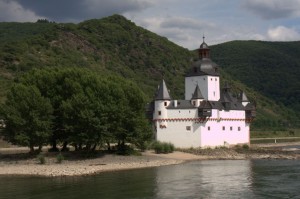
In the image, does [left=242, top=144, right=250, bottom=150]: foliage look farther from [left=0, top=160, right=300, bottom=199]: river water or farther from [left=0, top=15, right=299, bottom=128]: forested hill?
[left=0, top=15, right=299, bottom=128]: forested hill

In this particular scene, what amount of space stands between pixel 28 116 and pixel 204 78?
3089cm

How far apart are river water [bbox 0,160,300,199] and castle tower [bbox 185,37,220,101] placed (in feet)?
84.1

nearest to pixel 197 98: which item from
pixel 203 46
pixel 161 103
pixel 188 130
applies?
pixel 188 130

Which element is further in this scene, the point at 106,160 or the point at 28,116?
the point at 106,160

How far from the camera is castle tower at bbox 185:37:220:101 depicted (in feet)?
254

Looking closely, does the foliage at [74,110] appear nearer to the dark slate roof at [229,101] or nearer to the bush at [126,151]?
the bush at [126,151]

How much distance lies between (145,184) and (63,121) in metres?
20.4

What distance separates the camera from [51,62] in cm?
11294

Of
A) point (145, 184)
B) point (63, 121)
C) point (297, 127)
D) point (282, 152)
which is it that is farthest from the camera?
point (297, 127)

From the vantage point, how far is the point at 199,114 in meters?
73.3

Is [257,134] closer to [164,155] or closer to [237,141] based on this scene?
[237,141]

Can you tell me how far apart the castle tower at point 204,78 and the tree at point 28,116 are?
2774 centimetres

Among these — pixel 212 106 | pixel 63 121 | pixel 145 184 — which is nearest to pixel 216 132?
pixel 212 106

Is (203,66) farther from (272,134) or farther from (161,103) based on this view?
(272,134)
